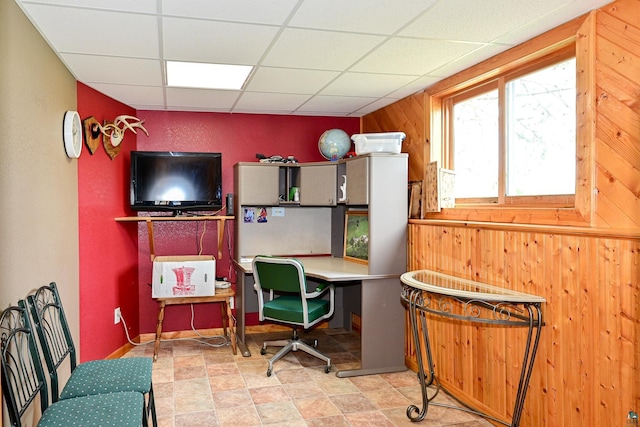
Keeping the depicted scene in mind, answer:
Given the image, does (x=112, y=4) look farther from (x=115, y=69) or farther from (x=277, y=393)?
(x=277, y=393)

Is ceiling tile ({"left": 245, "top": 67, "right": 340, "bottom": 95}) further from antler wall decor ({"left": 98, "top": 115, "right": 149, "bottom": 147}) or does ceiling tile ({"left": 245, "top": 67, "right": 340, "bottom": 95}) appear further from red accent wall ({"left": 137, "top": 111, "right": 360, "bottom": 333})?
antler wall decor ({"left": 98, "top": 115, "right": 149, "bottom": 147})

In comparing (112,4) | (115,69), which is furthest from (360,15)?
(115,69)

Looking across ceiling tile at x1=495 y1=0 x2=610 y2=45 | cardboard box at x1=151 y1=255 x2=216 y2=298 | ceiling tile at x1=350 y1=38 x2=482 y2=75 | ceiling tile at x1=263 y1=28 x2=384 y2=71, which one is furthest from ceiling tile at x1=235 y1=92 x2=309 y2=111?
ceiling tile at x1=495 y1=0 x2=610 y2=45

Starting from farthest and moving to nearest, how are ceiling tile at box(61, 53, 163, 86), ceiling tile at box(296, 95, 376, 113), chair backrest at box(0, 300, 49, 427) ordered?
ceiling tile at box(296, 95, 376, 113), ceiling tile at box(61, 53, 163, 86), chair backrest at box(0, 300, 49, 427)

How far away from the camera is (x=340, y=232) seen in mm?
5238

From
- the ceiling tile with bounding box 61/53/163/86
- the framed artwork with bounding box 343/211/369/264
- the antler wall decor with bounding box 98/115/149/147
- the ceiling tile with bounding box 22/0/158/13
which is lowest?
the framed artwork with bounding box 343/211/369/264

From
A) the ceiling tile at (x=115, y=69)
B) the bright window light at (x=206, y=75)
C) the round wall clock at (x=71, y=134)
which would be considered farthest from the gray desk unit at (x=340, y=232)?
the round wall clock at (x=71, y=134)

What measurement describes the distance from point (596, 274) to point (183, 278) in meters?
3.30

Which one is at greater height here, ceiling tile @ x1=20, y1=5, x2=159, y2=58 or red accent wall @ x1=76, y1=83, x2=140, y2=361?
ceiling tile @ x1=20, y1=5, x2=159, y2=58

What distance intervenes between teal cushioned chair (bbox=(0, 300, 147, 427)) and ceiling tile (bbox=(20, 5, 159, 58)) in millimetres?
1453

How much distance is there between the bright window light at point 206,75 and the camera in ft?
11.3

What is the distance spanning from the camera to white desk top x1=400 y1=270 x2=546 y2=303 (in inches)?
101

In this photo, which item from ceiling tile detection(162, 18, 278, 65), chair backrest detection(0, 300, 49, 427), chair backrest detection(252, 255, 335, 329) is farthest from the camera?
chair backrest detection(252, 255, 335, 329)

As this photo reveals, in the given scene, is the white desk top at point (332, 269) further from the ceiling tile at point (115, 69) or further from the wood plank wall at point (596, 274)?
the ceiling tile at point (115, 69)
